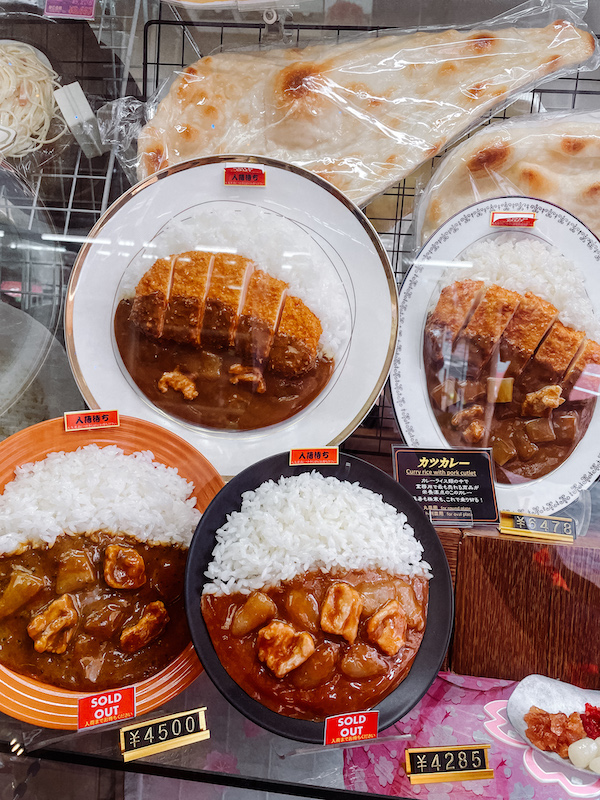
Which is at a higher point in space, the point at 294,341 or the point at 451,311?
the point at 451,311

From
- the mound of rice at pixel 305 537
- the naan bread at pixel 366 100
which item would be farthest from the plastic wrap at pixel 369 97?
the mound of rice at pixel 305 537

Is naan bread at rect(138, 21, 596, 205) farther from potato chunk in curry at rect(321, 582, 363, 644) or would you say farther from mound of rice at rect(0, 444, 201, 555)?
potato chunk in curry at rect(321, 582, 363, 644)

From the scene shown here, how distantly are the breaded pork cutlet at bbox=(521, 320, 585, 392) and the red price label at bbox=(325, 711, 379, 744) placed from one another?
1024mm

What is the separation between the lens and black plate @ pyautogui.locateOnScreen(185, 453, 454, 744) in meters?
1.25

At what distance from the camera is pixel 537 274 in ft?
5.58

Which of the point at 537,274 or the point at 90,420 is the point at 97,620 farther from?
the point at 537,274

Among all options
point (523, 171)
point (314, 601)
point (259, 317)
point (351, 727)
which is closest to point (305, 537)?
point (314, 601)

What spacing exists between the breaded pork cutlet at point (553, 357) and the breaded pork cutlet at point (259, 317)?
0.78 meters

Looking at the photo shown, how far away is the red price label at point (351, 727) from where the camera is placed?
126 centimetres

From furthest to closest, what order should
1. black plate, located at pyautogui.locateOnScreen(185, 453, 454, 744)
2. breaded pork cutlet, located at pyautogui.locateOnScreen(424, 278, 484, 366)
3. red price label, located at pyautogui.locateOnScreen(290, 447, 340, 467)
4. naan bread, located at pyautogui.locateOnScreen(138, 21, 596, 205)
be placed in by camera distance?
naan bread, located at pyautogui.locateOnScreen(138, 21, 596, 205) → breaded pork cutlet, located at pyautogui.locateOnScreen(424, 278, 484, 366) → red price label, located at pyautogui.locateOnScreen(290, 447, 340, 467) → black plate, located at pyautogui.locateOnScreen(185, 453, 454, 744)

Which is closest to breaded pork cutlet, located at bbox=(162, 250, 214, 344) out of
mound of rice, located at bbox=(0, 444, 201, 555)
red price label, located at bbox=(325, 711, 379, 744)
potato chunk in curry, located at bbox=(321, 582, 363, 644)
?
mound of rice, located at bbox=(0, 444, 201, 555)

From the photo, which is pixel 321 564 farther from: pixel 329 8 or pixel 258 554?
pixel 329 8

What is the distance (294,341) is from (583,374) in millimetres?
890

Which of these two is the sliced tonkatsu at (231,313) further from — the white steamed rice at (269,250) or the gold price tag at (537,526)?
the gold price tag at (537,526)
